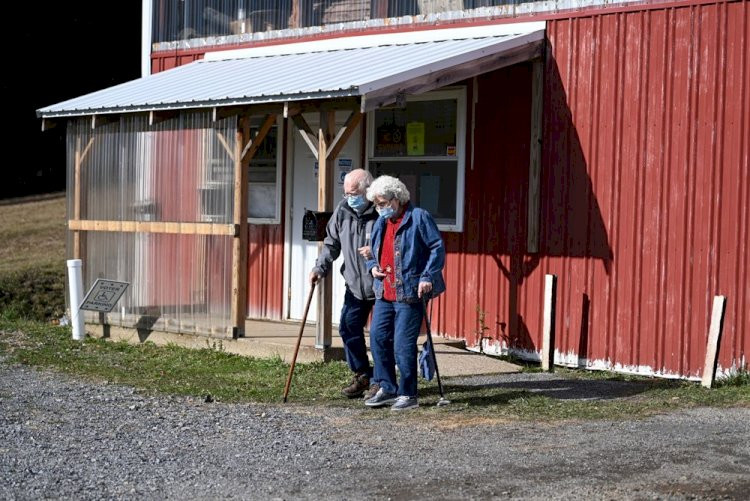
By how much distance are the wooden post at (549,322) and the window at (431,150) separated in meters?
1.31

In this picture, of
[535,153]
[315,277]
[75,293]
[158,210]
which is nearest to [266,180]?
[158,210]

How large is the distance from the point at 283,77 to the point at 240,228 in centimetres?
159

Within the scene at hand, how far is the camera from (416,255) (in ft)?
30.0

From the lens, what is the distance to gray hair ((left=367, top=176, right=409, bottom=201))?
911 centimetres

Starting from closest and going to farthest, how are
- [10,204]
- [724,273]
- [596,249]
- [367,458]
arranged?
[367,458] < [724,273] < [596,249] < [10,204]

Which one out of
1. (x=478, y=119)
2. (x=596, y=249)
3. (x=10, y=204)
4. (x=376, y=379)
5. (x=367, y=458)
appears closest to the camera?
(x=367, y=458)

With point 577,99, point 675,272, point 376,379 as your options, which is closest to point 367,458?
point 376,379

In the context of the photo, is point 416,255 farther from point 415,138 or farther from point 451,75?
point 415,138

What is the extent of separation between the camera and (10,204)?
29.5 meters

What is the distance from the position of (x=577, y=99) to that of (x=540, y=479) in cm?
584

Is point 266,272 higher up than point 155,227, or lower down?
lower down

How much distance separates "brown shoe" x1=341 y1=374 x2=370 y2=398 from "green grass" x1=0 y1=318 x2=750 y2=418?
74mm

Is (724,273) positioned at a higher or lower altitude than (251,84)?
lower

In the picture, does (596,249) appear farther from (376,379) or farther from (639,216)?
(376,379)
